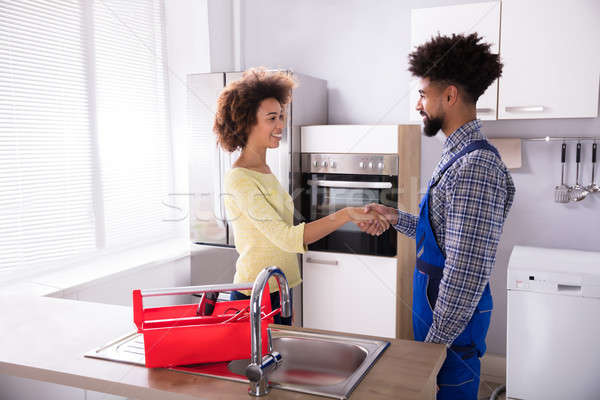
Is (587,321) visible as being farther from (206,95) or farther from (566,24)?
(206,95)

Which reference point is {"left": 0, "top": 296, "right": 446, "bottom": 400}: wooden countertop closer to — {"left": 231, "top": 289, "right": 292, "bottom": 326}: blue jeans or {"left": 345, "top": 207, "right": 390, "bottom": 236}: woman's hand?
{"left": 231, "top": 289, "right": 292, "bottom": 326}: blue jeans

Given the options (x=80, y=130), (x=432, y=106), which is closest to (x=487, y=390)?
(x=432, y=106)

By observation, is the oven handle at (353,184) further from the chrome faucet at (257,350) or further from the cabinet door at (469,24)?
the chrome faucet at (257,350)

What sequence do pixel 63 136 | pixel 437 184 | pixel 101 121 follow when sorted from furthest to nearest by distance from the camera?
pixel 101 121 < pixel 63 136 < pixel 437 184

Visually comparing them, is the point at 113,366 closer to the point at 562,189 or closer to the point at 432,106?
the point at 432,106

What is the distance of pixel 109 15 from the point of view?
2748 millimetres

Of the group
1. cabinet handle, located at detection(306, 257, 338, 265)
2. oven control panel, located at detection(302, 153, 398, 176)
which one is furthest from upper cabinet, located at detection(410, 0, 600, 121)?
cabinet handle, located at detection(306, 257, 338, 265)

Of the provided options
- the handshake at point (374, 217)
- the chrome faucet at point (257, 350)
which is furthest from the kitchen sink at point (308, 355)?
the handshake at point (374, 217)

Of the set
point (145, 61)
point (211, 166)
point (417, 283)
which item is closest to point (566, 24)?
point (417, 283)

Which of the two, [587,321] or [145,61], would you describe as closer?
[587,321]

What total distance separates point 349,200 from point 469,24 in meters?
1.02

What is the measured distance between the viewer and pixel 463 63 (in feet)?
4.75

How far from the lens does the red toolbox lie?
3.74 ft

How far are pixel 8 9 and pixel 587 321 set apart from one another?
281cm
